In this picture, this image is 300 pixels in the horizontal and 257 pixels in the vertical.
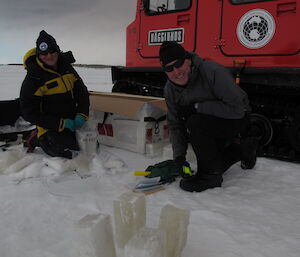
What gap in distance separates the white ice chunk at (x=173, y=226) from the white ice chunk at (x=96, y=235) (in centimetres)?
22

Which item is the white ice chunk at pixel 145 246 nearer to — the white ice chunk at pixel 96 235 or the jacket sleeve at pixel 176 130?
the white ice chunk at pixel 96 235

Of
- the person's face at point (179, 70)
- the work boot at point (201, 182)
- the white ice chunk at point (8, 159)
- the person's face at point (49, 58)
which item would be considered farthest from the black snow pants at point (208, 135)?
the white ice chunk at point (8, 159)

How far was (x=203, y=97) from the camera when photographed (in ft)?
8.27

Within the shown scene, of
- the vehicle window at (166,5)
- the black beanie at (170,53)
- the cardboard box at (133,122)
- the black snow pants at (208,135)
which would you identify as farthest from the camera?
the vehicle window at (166,5)

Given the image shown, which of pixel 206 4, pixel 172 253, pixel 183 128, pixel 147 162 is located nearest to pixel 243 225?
pixel 172 253

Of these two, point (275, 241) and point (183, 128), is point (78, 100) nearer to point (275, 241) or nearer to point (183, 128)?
point (183, 128)

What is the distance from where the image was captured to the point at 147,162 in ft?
10.5

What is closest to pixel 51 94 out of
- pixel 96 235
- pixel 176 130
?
pixel 176 130

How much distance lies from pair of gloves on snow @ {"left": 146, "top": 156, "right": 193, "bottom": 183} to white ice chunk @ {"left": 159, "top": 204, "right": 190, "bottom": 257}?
110 centimetres

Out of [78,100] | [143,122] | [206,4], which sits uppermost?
[206,4]

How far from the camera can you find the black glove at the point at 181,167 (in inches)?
95.3

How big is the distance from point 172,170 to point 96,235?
1.47m

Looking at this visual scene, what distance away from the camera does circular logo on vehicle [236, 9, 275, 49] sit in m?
3.10

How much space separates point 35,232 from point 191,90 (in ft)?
5.02
